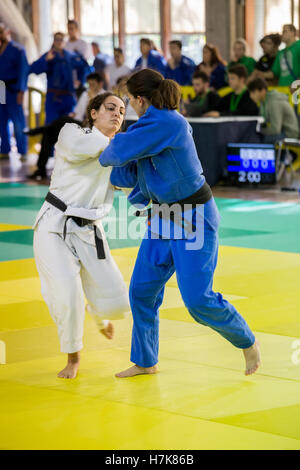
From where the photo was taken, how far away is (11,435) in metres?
4.16

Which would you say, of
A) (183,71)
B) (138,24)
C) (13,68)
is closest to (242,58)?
(183,71)

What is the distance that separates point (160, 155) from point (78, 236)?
75 cm

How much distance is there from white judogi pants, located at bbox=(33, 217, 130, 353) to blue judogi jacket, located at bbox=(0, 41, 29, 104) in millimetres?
13175

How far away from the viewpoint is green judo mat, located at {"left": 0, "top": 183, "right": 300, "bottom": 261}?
9414 millimetres

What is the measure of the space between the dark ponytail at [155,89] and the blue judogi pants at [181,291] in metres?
0.58

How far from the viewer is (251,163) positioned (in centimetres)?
1359

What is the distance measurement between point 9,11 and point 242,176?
47.4ft

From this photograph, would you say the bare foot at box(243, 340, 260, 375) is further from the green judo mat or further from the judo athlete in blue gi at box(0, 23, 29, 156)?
the judo athlete in blue gi at box(0, 23, 29, 156)

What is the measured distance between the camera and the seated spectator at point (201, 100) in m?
14.7

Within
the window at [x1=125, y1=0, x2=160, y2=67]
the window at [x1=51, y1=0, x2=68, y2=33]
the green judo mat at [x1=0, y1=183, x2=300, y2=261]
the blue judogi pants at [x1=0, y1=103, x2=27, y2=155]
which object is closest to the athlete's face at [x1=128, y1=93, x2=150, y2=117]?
the green judo mat at [x1=0, y1=183, x2=300, y2=261]

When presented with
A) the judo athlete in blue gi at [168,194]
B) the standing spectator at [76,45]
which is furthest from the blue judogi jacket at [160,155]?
the standing spectator at [76,45]

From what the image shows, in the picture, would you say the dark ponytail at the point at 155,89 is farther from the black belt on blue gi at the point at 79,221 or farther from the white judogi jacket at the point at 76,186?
the black belt on blue gi at the point at 79,221

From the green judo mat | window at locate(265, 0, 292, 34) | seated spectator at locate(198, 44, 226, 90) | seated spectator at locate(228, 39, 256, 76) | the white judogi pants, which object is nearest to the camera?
the white judogi pants

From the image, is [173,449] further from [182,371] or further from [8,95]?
[8,95]
